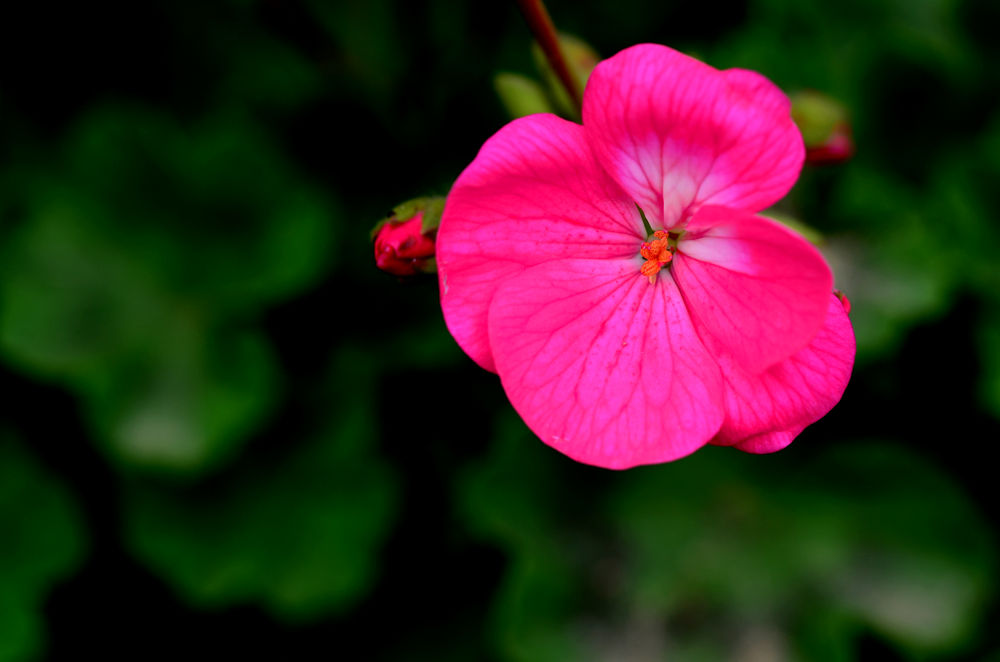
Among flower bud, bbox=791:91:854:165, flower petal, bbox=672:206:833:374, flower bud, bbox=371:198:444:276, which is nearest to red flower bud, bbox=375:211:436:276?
flower bud, bbox=371:198:444:276

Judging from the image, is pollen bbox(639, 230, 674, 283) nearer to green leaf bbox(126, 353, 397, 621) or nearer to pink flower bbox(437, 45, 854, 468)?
pink flower bbox(437, 45, 854, 468)

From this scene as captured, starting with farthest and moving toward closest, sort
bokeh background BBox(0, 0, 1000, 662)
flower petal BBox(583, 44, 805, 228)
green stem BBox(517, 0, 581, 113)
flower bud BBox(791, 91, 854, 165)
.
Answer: bokeh background BBox(0, 0, 1000, 662), flower bud BBox(791, 91, 854, 165), green stem BBox(517, 0, 581, 113), flower petal BBox(583, 44, 805, 228)

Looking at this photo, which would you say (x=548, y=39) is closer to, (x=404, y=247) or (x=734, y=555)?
(x=404, y=247)

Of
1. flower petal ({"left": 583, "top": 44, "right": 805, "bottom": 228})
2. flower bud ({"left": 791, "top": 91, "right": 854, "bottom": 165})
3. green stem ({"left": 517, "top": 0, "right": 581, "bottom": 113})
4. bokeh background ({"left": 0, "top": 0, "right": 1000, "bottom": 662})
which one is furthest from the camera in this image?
bokeh background ({"left": 0, "top": 0, "right": 1000, "bottom": 662})

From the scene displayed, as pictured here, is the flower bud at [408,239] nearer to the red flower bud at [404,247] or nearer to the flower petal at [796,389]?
the red flower bud at [404,247]

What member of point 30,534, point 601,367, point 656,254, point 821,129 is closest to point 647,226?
point 656,254

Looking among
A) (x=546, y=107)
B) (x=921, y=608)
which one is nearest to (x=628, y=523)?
(x=921, y=608)
